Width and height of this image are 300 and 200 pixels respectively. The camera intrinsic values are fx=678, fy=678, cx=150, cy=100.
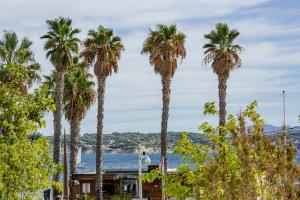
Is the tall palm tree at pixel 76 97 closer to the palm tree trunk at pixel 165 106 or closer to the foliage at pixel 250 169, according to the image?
the palm tree trunk at pixel 165 106

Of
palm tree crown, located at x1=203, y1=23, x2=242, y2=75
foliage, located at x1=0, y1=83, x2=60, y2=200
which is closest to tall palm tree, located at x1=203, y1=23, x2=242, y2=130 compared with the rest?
palm tree crown, located at x1=203, y1=23, x2=242, y2=75

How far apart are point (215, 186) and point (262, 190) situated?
1.00 m

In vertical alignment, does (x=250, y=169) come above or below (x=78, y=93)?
below

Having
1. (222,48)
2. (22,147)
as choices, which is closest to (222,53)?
(222,48)

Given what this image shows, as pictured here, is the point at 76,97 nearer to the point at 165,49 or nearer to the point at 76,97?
the point at 76,97

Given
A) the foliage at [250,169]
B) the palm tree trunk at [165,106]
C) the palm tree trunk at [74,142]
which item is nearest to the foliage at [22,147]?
the foliage at [250,169]

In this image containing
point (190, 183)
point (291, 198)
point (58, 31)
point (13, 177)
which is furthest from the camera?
point (58, 31)

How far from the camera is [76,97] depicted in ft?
194

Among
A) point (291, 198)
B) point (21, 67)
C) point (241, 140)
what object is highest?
point (21, 67)

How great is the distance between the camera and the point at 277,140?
45.1 feet

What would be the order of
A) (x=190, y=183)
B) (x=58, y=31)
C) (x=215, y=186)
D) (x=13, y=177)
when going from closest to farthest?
(x=215, y=186) < (x=190, y=183) < (x=13, y=177) < (x=58, y=31)

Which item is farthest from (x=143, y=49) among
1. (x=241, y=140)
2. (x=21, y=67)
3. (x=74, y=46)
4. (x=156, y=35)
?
(x=241, y=140)

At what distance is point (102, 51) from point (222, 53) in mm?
9681

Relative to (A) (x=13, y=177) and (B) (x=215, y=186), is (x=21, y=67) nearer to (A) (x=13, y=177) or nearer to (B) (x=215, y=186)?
(A) (x=13, y=177)
